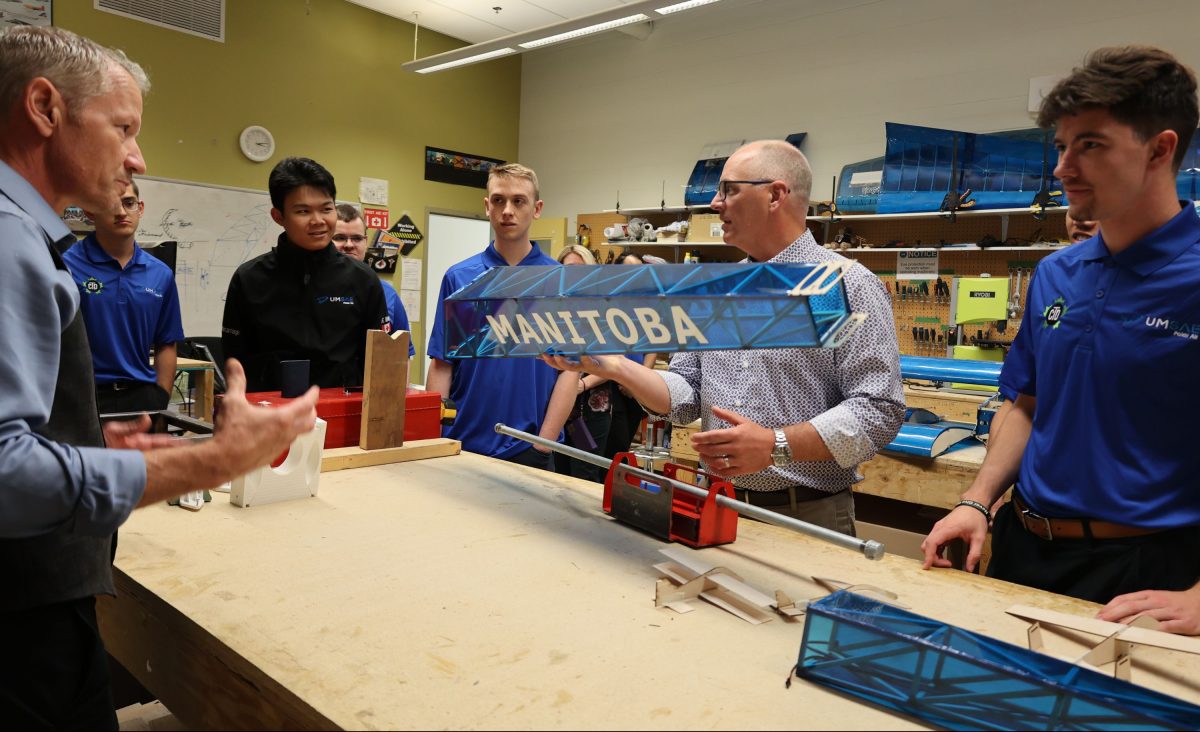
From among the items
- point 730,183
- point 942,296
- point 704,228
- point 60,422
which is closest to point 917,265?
point 942,296

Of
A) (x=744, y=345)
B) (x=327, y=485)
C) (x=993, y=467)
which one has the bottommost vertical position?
(x=327, y=485)

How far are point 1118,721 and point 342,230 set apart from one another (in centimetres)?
385

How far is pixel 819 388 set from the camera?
1832 millimetres

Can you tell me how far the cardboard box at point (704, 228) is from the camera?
21.2ft

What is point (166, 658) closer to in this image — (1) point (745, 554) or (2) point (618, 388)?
(1) point (745, 554)

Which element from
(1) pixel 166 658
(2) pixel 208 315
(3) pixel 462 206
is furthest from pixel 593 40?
(1) pixel 166 658

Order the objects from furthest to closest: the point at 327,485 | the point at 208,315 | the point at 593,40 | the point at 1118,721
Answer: the point at 593,40, the point at 208,315, the point at 327,485, the point at 1118,721

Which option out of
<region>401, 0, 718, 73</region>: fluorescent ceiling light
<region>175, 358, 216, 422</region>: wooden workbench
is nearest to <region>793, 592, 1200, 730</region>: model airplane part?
<region>175, 358, 216, 422</region>: wooden workbench

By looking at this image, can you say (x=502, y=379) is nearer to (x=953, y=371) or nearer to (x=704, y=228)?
(x=953, y=371)

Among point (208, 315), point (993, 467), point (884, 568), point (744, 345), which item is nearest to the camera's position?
point (744, 345)

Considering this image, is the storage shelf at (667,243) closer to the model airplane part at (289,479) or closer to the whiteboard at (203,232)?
the whiteboard at (203,232)

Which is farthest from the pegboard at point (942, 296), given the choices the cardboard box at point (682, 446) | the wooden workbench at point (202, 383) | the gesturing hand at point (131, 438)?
the gesturing hand at point (131, 438)

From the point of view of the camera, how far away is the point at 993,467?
1671 millimetres

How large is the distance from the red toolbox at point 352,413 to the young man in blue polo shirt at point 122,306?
4.54 ft
